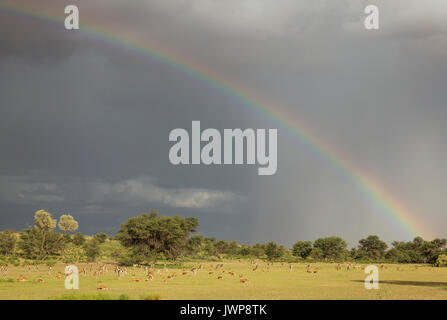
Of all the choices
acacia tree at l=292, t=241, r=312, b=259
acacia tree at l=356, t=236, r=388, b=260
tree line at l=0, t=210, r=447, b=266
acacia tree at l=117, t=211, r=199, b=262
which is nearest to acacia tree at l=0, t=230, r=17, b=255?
tree line at l=0, t=210, r=447, b=266

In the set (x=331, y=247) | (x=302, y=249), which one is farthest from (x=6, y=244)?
(x=331, y=247)

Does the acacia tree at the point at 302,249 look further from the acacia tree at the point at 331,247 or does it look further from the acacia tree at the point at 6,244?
the acacia tree at the point at 6,244

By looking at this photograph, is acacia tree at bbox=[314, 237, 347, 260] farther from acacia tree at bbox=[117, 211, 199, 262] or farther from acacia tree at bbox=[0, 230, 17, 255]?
acacia tree at bbox=[0, 230, 17, 255]

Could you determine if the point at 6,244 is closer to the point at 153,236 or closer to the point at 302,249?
the point at 153,236

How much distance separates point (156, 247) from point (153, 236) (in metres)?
2.27

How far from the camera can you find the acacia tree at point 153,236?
313 ft

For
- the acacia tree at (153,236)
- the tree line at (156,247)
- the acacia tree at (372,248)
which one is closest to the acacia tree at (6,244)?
the tree line at (156,247)

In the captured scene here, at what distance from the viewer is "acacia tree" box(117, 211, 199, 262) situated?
9544 cm

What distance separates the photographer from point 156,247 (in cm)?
9681

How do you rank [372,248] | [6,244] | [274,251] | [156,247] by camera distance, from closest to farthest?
[156,247]
[6,244]
[274,251]
[372,248]

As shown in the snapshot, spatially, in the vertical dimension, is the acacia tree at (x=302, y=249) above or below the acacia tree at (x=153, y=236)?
below
